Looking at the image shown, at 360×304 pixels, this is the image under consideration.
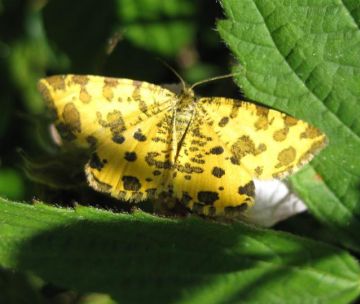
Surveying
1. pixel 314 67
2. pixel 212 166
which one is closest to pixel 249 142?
pixel 212 166

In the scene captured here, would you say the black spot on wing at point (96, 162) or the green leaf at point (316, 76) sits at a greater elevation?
the green leaf at point (316, 76)

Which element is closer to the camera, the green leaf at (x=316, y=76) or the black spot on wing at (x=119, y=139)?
the green leaf at (x=316, y=76)

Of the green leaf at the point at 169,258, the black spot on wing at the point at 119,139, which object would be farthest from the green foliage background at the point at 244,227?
the black spot on wing at the point at 119,139

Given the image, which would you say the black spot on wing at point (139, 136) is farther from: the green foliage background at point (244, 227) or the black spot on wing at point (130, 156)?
the green foliage background at point (244, 227)

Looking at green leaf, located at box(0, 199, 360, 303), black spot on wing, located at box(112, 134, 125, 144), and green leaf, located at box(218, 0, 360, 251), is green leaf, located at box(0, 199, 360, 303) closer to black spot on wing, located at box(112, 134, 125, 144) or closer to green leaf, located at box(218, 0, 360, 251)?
green leaf, located at box(218, 0, 360, 251)

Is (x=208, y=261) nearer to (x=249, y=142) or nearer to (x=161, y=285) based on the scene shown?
(x=161, y=285)

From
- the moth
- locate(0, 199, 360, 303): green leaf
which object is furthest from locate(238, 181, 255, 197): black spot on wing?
locate(0, 199, 360, 303): green leaf

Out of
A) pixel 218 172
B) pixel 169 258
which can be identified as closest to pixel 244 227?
pixel 169 258

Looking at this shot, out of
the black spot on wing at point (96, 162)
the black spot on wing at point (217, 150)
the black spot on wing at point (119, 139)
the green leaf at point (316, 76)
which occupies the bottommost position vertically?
the black spot on wing at point (96, 162)

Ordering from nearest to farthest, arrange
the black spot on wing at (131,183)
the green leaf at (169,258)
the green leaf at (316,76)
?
the green leaf at (169,258) < the green leaf at (316,76) < the black spot on wing at (131,183)
